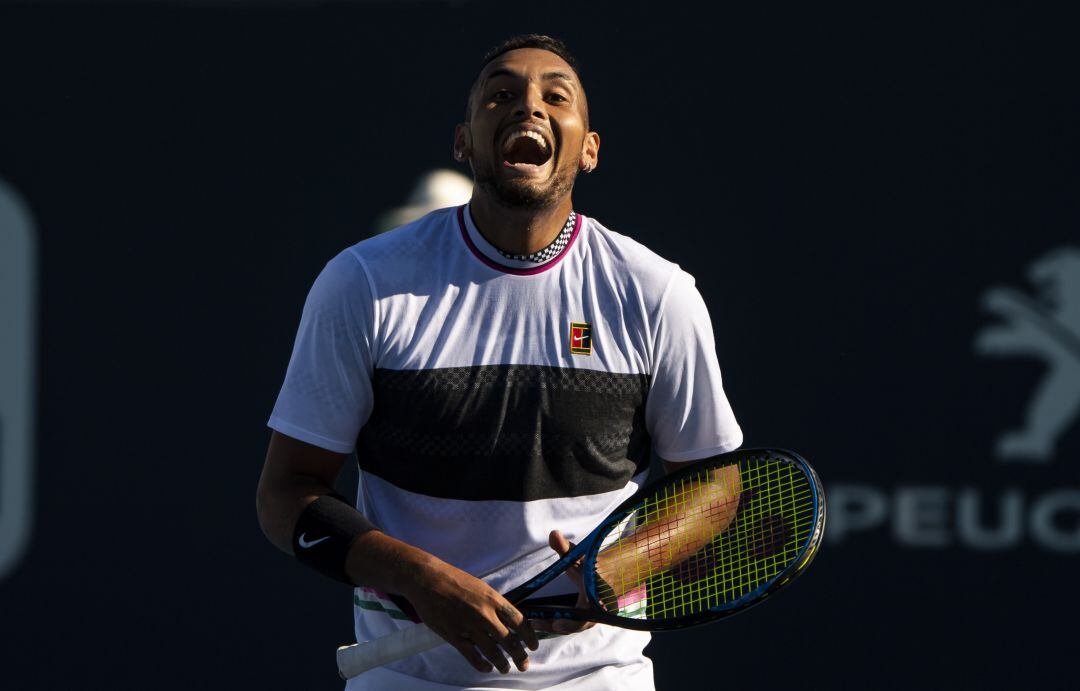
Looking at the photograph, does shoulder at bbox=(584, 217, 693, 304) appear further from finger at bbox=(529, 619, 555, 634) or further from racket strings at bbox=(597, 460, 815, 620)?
finger at bbox=(529, 619, 555, 634)

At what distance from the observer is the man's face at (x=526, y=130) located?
2.51 metres

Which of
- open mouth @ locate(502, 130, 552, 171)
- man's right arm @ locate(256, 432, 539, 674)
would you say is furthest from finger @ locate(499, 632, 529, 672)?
open mouth @ locate(502, 130, 552, 171)

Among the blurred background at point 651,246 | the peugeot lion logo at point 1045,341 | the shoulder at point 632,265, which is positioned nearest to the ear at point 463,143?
the shoulder at point 632,265

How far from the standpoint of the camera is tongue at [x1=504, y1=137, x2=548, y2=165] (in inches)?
99.0

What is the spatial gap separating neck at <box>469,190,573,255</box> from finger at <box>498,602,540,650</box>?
0.63 meters

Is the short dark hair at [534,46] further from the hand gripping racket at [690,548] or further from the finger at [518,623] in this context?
the finger at [518,623]

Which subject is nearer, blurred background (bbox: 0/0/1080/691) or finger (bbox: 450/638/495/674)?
finger (bbox: 450/638/495/674)

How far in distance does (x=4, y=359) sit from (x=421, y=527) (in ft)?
8.95

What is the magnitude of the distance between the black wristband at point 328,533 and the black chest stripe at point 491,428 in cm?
12

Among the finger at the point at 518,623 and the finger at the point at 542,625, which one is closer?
the finger at the point at 518,623

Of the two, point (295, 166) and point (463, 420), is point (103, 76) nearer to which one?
point (295, 166)

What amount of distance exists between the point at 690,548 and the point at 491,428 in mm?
400

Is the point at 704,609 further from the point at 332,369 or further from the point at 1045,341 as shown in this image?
the point at 1045,341

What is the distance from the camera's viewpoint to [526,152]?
2.54m
